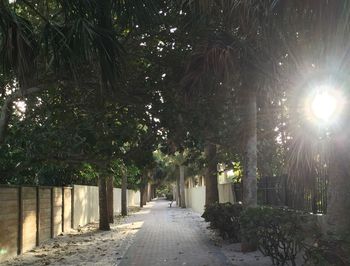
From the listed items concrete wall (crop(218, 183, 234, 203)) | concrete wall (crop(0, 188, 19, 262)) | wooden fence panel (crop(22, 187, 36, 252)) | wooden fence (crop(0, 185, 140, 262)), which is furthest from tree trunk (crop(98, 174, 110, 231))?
concrete wall (crop(0, 188, 19, 262))

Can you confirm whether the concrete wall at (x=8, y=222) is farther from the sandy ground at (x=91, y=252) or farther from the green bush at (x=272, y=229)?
the green bush at (x=272, y=229)

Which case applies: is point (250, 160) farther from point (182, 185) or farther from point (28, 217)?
point (182, 185)

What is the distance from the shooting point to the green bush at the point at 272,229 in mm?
9740

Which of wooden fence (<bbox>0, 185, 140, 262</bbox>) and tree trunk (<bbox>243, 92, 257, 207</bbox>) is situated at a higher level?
tree trunk (<bbox>243, 92, 257, 207</bbox>)

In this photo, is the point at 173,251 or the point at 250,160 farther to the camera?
the point at 173,251

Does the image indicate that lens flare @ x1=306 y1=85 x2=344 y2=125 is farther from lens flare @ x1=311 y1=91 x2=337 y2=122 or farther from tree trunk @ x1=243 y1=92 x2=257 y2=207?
tree trunk @ x1=243 y1=92 x2=257 y2=207

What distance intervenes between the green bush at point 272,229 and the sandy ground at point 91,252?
1.24 meters

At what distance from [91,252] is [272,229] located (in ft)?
21.6

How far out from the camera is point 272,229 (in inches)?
406

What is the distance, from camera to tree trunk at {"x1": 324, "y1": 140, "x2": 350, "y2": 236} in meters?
8.15

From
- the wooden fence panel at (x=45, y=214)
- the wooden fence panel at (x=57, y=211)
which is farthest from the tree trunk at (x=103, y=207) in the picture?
the wooden fence panel at (x=45, y=214)

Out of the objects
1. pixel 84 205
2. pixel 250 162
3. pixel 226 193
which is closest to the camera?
pixel 250 162

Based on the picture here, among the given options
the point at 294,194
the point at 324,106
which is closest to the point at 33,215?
the point at 294,194

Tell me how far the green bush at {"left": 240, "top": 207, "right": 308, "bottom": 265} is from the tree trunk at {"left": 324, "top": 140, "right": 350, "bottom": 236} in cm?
109
